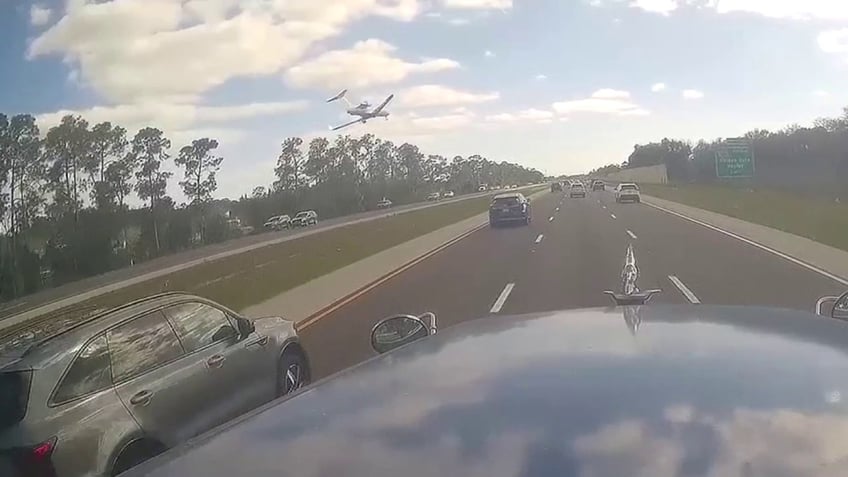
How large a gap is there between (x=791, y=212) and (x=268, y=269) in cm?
2474

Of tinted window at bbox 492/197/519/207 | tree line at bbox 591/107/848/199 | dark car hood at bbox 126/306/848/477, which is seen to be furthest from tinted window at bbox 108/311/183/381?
tree line at bbox 591/107/848/199

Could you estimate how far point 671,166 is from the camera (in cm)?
9212

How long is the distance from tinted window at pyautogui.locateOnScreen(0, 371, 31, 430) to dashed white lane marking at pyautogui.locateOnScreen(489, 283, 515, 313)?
9577 mm

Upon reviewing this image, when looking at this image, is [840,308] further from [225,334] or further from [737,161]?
[737,161]

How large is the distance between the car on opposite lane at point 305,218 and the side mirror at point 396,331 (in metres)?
23.6

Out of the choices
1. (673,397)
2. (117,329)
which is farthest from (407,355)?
(117,329)

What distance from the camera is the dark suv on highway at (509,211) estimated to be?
39.0 metres

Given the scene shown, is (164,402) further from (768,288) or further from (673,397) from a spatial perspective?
(768,288)

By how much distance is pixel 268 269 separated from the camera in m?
22.7

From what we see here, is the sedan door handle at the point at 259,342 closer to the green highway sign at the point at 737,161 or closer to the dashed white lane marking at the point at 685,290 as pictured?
the dashed white lane marking at the point at 685,290

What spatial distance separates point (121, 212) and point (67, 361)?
400 inches

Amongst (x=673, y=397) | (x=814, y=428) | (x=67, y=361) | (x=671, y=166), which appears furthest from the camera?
(x=671, y=166)

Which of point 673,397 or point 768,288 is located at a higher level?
point 673,397

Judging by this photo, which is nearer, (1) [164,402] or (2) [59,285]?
(1) [164,402]
